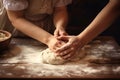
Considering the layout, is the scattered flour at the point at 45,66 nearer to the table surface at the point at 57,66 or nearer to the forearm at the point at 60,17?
the table surface at the point at 57,66

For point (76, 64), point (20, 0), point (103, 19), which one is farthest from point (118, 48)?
point (20, 0)

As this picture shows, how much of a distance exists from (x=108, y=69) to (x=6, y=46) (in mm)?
592

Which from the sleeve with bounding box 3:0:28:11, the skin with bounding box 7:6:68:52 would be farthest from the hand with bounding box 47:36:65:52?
the sleeve with bounding box 3:0:28:11

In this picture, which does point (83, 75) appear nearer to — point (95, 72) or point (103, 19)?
point (95, 72)

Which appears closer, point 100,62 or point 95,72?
point 95,72

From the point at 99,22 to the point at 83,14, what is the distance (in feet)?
1.37

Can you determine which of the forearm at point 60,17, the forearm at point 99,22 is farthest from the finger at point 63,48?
the forearm at point 60,17

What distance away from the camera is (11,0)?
1.41 metres

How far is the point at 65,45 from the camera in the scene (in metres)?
1.34

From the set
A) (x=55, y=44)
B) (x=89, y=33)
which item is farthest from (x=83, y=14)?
(x=55, y=44)

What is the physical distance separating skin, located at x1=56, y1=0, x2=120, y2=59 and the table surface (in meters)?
0.07

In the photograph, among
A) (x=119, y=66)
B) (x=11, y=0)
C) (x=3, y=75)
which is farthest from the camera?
(x=11, y=0)

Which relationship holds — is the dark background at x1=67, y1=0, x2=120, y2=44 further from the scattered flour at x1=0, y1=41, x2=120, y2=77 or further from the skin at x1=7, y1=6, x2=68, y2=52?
the scattered flour at x1=0, y1=41, x2=120, y2=77

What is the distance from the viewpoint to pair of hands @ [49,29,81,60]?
1.33m
